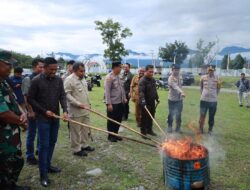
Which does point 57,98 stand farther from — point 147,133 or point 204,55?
point 204,55

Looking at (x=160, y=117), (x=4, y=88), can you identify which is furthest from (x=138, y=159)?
(x=160, y=117)

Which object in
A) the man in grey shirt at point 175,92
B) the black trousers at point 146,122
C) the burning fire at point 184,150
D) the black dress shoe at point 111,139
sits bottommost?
the black dress shoe at point 111,139

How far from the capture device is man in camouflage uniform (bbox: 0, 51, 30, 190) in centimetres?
387

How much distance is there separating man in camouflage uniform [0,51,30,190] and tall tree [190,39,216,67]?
17.0 feet

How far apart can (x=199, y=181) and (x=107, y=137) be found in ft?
13.3

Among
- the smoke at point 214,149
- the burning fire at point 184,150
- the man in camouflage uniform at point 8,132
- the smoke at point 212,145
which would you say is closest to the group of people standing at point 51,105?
the man in camouflage uniform at point 8,132

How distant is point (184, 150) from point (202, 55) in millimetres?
5097

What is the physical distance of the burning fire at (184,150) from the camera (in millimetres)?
4449

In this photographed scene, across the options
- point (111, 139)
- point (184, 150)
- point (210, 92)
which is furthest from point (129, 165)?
point (210, 92)

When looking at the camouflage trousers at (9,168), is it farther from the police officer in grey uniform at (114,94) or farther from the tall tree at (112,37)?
the tall tree at (112,37)

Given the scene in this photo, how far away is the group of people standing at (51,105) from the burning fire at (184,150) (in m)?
1.84

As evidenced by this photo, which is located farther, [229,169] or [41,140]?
[229,169]

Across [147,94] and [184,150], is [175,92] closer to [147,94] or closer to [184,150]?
[147,94]

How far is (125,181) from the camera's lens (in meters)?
5.04
